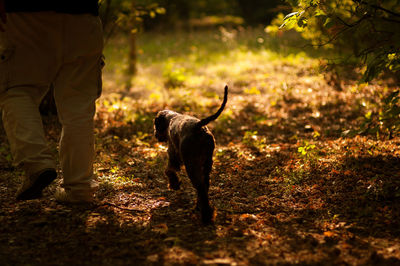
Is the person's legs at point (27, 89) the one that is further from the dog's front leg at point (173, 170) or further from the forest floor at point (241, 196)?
the dog's front leg at point (173, 170)

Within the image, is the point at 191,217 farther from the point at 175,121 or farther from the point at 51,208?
the point at 51,208

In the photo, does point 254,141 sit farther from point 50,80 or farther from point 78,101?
point 50,80

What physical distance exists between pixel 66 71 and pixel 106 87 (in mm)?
6930

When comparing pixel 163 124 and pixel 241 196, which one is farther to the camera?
pixel 163 124

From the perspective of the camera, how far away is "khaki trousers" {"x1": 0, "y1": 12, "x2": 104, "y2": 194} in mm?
3107

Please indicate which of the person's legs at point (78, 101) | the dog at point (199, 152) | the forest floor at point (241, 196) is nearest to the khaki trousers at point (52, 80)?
the person's legs at point (78, 101)

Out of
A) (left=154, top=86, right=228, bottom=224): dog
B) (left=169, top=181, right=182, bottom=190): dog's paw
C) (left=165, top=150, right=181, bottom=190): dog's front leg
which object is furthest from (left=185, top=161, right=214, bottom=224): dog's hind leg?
(left=169, top=181, right=182, bottom=190): dog's paw

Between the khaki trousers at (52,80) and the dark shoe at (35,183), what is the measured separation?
0.16 ft

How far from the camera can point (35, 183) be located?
308 cm

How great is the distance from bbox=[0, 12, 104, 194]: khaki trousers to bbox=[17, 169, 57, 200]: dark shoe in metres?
0.05

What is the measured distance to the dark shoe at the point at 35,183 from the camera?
3.06m

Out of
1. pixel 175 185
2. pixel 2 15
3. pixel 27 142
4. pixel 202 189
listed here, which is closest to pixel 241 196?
pixel 175 185

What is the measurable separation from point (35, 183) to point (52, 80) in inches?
35.8

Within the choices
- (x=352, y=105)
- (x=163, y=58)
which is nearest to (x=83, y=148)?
(x=352, y=105)
